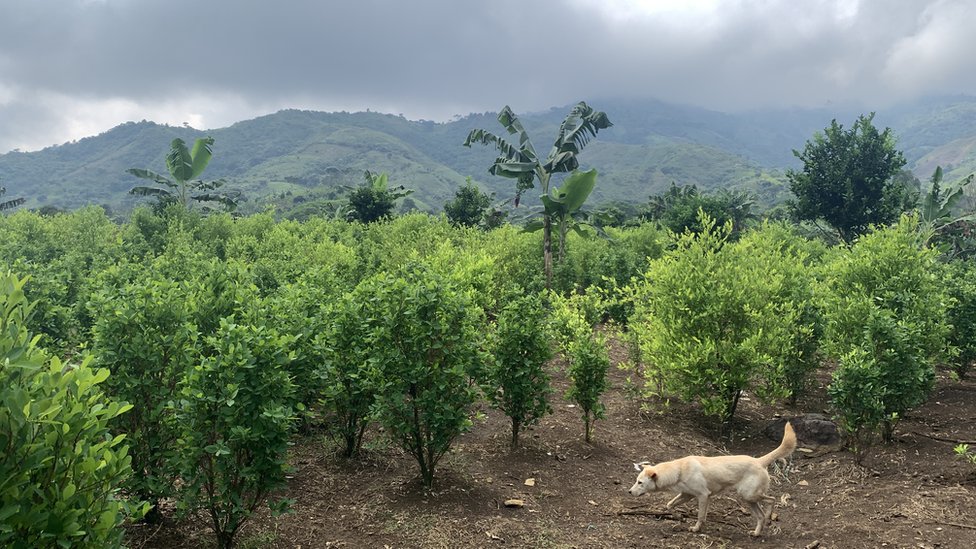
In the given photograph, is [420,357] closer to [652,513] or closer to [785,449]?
[652,513]

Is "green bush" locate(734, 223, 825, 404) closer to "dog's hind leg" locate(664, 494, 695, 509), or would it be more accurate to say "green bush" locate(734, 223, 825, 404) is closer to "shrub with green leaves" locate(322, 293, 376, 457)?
"dog's hind leg" locate(664, 494, 695, 509)

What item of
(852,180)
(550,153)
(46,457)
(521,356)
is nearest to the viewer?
(46,457)

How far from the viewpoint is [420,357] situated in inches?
217

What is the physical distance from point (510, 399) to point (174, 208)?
20474 mm

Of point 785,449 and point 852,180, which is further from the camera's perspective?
point 852,180

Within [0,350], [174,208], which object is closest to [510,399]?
[0,350]

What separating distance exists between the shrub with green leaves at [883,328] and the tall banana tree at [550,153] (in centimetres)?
973

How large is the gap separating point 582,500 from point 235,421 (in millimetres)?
4083

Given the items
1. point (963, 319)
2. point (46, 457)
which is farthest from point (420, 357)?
point (963, 319)

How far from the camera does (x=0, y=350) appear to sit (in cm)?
198

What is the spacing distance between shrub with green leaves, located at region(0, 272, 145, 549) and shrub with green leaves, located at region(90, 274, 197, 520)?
81.6 inches

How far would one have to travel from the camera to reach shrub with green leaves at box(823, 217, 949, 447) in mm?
6972

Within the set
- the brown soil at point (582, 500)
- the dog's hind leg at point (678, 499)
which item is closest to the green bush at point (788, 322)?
the brown soil at point (582, 500)

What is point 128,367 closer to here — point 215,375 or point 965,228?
point 215,375
